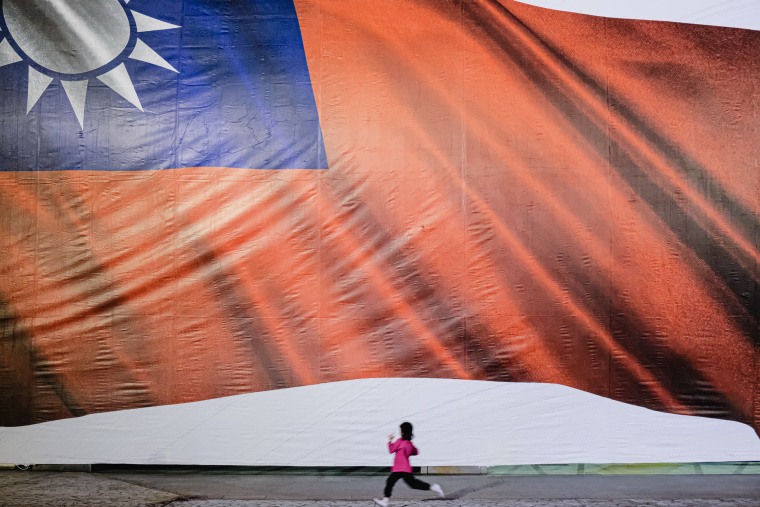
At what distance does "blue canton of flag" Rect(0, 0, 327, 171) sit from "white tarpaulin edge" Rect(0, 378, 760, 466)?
8.94 feet

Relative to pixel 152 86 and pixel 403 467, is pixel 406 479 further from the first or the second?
pixel 152 86

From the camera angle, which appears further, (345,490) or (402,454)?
(345,490)

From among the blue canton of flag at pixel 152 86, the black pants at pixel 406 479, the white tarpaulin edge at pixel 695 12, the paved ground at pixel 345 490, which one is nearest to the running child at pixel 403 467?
the black pants at pixel 406 479

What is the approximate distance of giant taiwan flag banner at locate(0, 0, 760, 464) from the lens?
294 inches

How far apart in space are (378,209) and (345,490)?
2965 mm

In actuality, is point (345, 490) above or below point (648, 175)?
below

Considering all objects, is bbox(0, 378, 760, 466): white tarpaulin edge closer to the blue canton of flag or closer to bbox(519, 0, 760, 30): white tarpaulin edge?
the blue canton of flag

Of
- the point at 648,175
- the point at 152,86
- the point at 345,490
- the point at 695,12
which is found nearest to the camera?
the point at 345,490

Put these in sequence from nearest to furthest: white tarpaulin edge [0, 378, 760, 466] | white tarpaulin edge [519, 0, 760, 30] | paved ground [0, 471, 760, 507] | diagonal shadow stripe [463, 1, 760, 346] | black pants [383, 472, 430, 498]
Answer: black pants [383, 472, 430, 498], paved ground [0, 471, 760, 507], white tarpaulin edge [0, 378, 760, 466], diagonal shadow stripe [463, 1, 760, 346], white tarpaulin edge [519, 0, 760, 30]

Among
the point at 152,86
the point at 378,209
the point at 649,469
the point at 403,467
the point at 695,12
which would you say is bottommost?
the point at 649,469

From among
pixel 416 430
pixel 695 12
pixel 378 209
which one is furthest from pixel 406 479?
pixel 695 12

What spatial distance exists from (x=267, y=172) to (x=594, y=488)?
4765mm

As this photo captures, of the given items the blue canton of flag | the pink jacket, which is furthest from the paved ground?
the blue canton of flag

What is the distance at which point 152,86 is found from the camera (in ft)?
25.6
